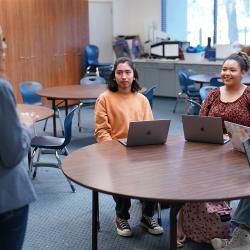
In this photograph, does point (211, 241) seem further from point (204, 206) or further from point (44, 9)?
point (44, 9)

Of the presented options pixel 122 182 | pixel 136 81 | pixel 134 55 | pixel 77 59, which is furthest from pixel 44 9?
pixel 122 182

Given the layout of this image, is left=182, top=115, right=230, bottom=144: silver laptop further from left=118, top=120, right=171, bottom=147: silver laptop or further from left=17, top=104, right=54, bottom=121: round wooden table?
left=17, top=104, right=54, bottom=121: round wooden table

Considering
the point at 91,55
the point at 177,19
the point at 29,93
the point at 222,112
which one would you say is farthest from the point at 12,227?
the point at 177,19

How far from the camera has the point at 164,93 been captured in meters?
8.67

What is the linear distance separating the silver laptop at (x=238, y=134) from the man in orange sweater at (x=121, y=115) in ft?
2.63

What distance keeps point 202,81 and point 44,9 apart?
2928 millimetres

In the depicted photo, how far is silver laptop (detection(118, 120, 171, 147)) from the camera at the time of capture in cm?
259

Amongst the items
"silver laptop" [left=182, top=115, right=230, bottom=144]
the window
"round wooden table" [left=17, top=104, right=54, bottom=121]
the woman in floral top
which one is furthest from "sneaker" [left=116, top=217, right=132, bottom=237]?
the window

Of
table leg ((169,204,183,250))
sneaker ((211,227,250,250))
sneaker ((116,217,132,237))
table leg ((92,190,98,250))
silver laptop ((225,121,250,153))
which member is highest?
silver laptop ((225,121,250,153))

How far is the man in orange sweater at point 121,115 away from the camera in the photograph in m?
3.08

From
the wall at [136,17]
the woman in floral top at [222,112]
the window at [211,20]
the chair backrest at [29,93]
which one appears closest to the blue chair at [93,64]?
the wall at [136,17]

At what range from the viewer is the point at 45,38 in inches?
289

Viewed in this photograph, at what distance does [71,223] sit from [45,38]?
4.67 meters

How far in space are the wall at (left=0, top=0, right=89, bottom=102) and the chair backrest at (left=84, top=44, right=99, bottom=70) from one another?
0.12 m
